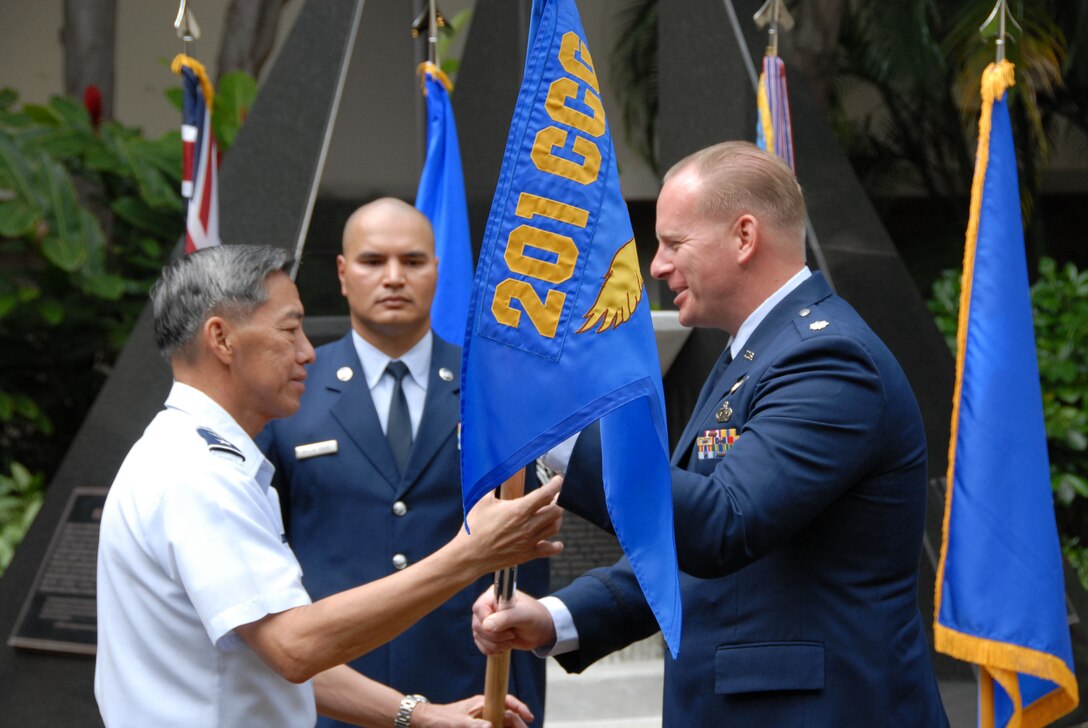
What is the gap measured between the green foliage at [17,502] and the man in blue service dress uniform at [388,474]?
360 cm

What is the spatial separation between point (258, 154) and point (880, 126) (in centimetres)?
624

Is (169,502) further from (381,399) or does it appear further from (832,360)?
(381,399)

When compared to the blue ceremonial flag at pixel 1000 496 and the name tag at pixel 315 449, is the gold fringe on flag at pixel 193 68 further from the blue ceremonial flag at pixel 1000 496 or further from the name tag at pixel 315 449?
the blue ceremonial flag at pixel 1000 496

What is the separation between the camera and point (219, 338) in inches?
80.7

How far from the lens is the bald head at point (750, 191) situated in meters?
2.15

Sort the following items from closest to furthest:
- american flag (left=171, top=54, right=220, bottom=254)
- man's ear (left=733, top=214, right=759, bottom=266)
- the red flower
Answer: man's ear (left=733, top=214, right=759, bottom=266), american flag (left=171, top=54, right=220, bottom=254), the red flower

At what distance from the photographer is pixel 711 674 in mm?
2059

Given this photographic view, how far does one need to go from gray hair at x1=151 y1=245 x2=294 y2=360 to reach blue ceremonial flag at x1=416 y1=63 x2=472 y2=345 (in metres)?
2.12

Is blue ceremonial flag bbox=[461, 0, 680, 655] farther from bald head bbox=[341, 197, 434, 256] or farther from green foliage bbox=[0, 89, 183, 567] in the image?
green foliage bbox=[0, 89, 183, 567]

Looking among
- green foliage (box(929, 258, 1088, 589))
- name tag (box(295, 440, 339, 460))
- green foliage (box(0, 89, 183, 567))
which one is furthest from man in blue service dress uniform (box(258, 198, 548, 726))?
green foliage (box(929, 258, 1088, 589))

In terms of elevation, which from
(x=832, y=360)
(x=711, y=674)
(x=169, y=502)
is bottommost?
(x=711, y=674)

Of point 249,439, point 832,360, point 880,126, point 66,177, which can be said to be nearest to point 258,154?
point 66,177

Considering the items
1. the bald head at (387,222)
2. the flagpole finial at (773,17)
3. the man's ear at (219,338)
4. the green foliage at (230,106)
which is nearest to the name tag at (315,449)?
the bald head at (387,222)

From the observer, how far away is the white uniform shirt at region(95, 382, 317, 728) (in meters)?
1.82
